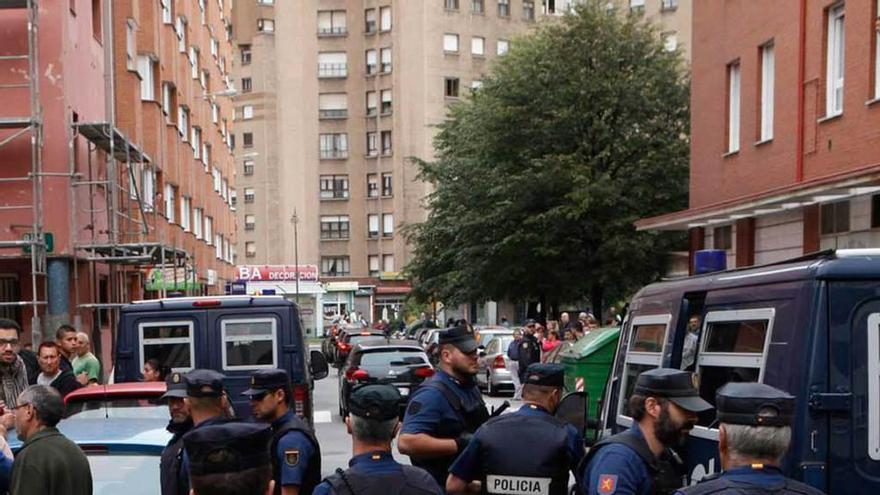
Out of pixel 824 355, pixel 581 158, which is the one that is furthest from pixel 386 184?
pixel 824 355

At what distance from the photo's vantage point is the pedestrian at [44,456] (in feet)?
15.8

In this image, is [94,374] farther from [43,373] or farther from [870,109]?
[870,109]

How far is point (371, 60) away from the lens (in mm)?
68312

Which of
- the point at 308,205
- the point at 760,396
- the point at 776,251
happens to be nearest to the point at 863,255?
the point at 760,396

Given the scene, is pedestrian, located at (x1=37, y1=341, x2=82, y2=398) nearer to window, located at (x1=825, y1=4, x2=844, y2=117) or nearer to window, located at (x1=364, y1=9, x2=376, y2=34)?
window, located at (x1=825, y1=4, x2=844, y2=117)

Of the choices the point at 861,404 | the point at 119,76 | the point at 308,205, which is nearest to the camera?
the point at 861,404

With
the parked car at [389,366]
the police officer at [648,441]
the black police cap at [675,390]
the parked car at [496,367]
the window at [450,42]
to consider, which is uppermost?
the window at [450,42]

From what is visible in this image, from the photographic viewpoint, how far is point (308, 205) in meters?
69.5

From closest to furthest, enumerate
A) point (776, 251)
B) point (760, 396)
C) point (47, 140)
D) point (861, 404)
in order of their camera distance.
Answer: point (760, 396)
point (861, 404)
point (47, 140)
point (776, 251)

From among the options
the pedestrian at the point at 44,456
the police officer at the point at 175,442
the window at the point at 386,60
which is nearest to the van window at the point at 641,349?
the police officer at the point at 175,442

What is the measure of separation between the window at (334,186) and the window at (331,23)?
32.6ft

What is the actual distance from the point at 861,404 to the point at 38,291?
1555cm

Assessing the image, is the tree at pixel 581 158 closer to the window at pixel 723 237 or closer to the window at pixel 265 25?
the window at pixel 723 237

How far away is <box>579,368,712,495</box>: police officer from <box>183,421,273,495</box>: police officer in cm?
158
